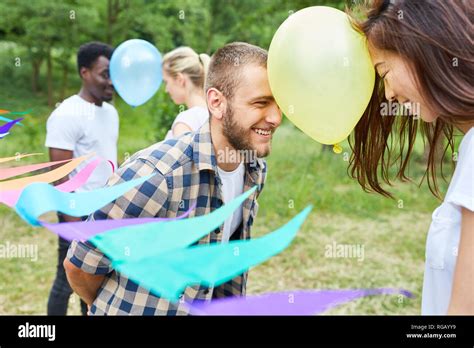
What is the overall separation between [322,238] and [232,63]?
3710 mm

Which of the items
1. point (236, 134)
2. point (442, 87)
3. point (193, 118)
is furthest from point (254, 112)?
point (193, 118)

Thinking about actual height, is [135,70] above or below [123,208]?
above

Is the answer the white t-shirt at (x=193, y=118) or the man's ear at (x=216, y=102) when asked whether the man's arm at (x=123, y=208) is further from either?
the white t-shirt at (x=193, y=118)

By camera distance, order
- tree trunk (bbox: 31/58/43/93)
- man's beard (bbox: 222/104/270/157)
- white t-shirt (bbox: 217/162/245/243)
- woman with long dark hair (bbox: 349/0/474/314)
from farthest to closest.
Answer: tree trunk (bbox: 31/58/43/93) → white t-shirt (bbox: 217/162/245/243) → man's beard (bbox: 222/104/270/157) → woman with long dark hair (bbox: 349/0/474/314)

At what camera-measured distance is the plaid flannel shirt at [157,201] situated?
169 centimetres

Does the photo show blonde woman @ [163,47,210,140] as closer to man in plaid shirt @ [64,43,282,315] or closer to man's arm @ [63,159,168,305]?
man in plaid shirt @ [64,43,282,315]

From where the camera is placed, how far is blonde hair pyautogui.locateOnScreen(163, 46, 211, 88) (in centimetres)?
357

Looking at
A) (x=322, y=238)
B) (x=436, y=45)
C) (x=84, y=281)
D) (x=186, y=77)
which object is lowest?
(x=322, y=238)

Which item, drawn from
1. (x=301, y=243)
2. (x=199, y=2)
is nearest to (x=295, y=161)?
(x=301, y=243)

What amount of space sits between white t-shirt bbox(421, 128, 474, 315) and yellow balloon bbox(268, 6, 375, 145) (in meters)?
0.35

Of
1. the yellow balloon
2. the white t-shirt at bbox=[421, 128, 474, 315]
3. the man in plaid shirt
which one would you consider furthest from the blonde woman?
the white t-shirt at bbox=[421, 128, 474, 315]

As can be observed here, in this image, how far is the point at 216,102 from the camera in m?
1.90

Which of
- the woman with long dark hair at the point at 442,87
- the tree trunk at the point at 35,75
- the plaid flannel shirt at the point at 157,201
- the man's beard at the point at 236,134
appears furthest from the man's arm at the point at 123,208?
the tree trunk at the point at 35,75

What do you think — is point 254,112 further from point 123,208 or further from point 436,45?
point 436,45
